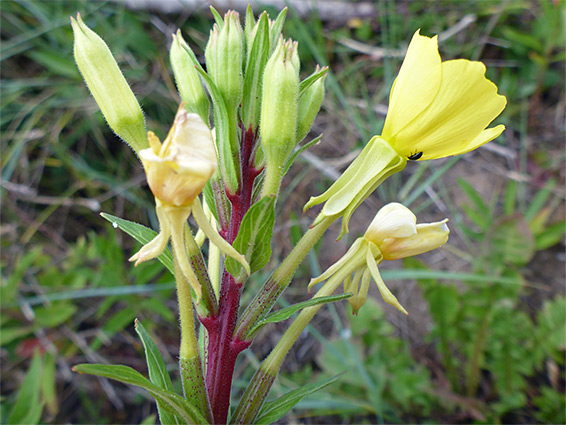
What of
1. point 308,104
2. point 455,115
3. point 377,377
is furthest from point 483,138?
point 377,377

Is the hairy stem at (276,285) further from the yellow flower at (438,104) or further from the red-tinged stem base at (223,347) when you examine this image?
the yellow flower at (438,104)

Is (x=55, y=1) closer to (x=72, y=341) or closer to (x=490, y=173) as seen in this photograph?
(x=72, y=341)

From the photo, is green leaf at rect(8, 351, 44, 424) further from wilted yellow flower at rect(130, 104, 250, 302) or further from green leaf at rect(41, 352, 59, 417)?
wilted yellow flower at rect(130, 104, 250, 302)

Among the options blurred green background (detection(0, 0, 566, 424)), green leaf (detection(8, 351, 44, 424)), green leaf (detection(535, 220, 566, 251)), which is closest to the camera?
green leaf (detection(8, 351, 44, 424))

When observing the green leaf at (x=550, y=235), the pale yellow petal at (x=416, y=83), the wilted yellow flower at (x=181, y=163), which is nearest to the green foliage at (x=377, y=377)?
the green leaf at (x=550, y=235)

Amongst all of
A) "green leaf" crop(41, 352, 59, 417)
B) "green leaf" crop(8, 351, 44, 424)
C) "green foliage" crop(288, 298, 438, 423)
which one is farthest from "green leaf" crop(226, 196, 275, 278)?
"green leaf" crop(41, 352, 59, 417)

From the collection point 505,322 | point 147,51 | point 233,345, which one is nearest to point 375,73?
point 147,51
